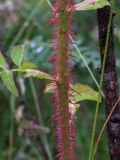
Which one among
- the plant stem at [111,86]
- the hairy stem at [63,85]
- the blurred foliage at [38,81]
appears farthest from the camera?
the blurred foliage at [38,81]

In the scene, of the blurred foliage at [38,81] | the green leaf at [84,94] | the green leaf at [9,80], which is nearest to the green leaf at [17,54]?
the green leaf at [9,80]

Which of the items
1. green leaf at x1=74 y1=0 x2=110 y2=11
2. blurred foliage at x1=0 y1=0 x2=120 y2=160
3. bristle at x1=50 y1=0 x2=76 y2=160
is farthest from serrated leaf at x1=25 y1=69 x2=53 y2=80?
blurred foliage at x1=0 y1=0 x2=120 y2=160

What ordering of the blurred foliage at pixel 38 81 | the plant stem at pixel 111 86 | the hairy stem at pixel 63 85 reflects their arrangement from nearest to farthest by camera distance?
1. the hairy stem at pixel 63 85
2. the plant stem at pixel 111 86
3. the blurred foliage at pixel 38 81

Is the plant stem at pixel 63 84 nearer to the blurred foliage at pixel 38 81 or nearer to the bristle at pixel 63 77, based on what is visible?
the bristle at pixel 63 77

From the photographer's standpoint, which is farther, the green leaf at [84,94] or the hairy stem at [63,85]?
the green leaf at [84,94]

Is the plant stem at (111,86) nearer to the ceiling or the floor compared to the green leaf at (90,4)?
nearer to the floor

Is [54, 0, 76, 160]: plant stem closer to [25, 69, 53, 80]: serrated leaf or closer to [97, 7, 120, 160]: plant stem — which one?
[25, 69, 53, 80]: serrated leaf

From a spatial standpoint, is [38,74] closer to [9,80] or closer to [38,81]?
[9,80]

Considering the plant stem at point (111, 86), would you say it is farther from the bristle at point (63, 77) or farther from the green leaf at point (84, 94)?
the bristle at point (63, 77)
